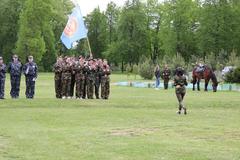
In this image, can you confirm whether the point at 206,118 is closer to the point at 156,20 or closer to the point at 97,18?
the point at 156,20

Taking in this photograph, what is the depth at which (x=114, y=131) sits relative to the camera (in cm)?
1702

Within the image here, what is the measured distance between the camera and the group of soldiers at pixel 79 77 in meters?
29.1

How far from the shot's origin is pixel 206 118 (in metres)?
21.4

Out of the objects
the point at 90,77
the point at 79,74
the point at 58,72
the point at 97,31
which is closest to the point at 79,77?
the point at 79,74

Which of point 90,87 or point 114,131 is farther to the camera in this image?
point 90,87

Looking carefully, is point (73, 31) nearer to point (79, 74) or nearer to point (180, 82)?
point (79, 74)

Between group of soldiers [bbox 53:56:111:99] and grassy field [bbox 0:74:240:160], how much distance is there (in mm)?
1951

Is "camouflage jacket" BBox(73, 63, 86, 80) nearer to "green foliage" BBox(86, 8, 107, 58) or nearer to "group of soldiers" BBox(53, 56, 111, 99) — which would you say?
"group of soldiers" BBox(53, 56, 111, 99)

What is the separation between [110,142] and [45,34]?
90.9 metres

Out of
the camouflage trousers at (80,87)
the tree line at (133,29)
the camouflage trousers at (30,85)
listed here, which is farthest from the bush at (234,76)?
the tree line at (133,29)

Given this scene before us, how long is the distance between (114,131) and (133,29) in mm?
97684

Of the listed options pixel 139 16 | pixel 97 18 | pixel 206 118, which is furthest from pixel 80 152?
pixel 97 18

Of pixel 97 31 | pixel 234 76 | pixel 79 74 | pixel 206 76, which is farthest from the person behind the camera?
pixel 97 31

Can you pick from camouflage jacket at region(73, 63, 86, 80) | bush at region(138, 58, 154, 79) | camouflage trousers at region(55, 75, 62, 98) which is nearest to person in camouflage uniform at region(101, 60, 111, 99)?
camouflage jacket at region(73, 63, 86, 80)
